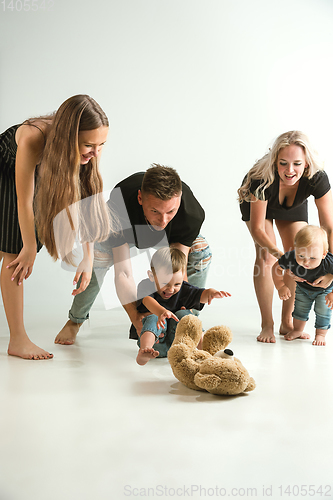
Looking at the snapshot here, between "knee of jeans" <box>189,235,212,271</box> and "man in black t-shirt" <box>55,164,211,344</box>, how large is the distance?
0.8 inches

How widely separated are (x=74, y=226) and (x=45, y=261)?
143cm

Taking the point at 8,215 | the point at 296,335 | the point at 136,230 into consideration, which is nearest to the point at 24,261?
the point at 8,215

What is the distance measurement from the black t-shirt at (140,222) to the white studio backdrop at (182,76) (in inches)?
42.9

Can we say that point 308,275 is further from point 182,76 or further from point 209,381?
point 182,76

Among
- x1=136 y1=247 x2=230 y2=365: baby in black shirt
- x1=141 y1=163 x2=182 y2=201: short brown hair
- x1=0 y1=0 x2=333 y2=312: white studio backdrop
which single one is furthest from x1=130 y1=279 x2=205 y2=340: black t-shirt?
x1=0 y1=0 x2=333 y2=312: white studio backdrop

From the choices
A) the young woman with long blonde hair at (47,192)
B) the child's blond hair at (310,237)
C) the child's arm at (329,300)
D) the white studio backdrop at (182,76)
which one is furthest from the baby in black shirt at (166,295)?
the white studio backdrop at (182,76)

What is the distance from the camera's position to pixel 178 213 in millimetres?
1622

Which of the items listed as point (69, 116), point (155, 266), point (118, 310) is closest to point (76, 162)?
point (69, 116)

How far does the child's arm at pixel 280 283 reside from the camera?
180 centimetres

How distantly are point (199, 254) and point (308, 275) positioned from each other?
16.7 inches

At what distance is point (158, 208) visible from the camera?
1441 millimetres

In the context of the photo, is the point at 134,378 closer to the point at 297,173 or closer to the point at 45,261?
the point at 297,173

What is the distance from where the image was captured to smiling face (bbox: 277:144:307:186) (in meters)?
1.75

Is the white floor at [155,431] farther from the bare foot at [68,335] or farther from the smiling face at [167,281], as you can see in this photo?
the smiling face at [167,281]
